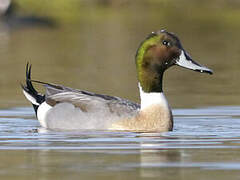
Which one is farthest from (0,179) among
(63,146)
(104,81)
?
(104,81)

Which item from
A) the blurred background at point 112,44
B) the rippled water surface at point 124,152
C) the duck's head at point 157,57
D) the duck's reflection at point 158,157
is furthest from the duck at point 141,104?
the blurred background at point 112,44

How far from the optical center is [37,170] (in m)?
8.02

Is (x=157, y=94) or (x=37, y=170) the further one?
(x=157, y=94)

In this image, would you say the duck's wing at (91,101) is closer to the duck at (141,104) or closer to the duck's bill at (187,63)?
the duck at (141,104)

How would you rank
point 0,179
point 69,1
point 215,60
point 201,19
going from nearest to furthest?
1. point 0,179
2. point 215,60
3. point 201,19
4. point 69,1

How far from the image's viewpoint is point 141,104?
35.3ft

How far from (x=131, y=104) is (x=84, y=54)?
10977 millimetres

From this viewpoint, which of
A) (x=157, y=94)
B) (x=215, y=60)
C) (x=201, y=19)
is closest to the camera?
(x=157, y=94)

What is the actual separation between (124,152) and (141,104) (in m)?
1.83

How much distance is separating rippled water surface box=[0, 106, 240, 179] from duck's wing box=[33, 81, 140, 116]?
1.06 ft

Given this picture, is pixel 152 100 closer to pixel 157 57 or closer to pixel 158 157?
pixel 157 57

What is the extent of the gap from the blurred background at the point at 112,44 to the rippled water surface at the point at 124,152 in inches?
84.5

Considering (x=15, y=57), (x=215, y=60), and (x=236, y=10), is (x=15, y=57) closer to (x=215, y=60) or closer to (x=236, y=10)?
(x=215, y=60)

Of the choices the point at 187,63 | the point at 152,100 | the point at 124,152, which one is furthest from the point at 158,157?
the point at 187,63
